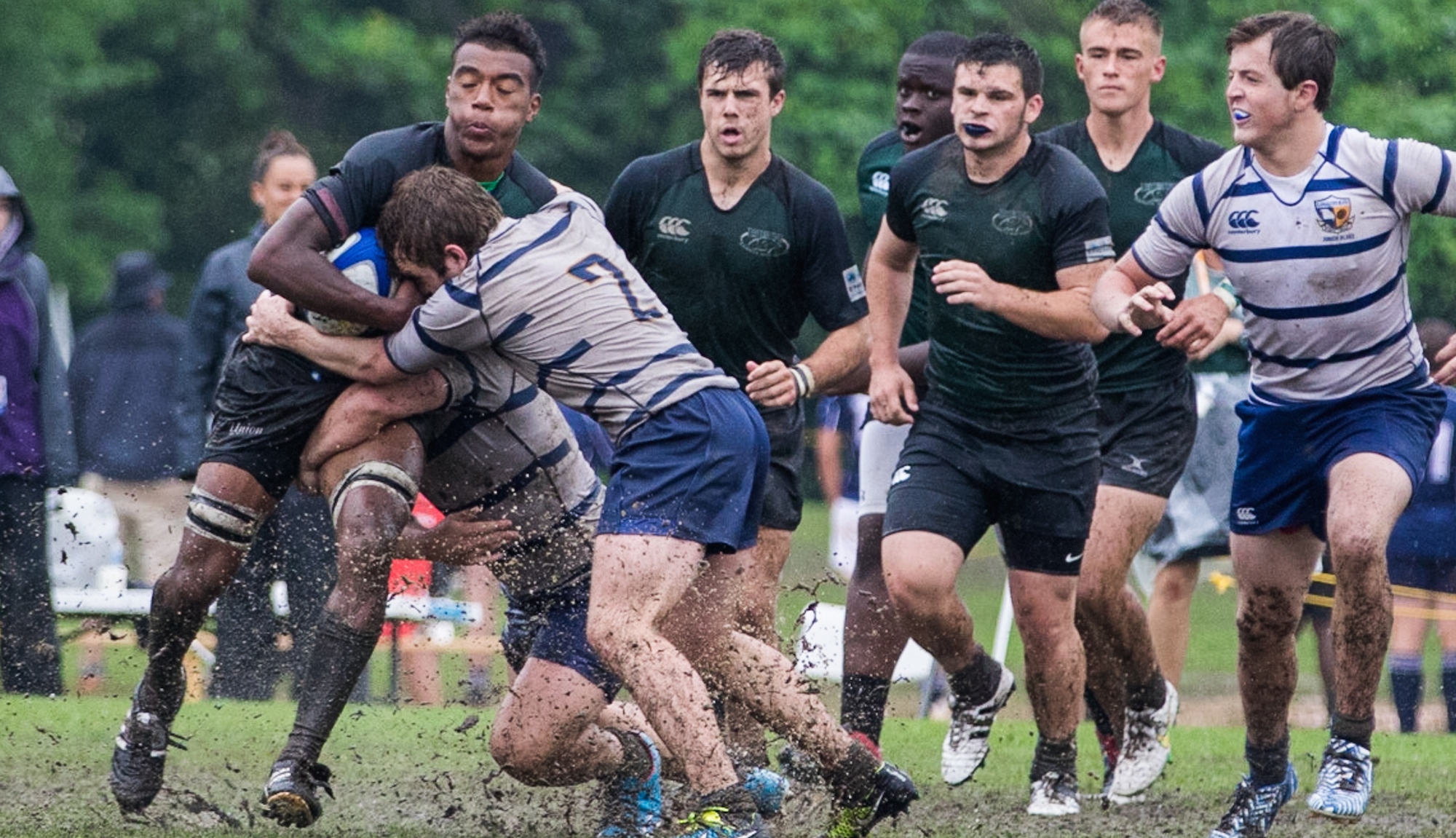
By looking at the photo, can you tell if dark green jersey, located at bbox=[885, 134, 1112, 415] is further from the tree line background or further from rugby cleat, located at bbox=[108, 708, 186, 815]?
the tree line background

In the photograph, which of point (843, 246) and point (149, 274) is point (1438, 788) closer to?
point (843, 246)

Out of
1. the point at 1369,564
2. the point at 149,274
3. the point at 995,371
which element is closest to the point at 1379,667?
the point at 1369,564

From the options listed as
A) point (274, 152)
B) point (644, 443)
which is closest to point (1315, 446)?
point (644, 443)

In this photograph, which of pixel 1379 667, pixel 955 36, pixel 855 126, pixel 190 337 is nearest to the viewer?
pixel 1379 667

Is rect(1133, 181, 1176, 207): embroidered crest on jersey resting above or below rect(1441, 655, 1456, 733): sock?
above

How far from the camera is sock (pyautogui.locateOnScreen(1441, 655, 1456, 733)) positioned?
1050 cm

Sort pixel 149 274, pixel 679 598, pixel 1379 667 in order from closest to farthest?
1. pixel 679 598
2. pixel 1379 667
3. pixel 149 274

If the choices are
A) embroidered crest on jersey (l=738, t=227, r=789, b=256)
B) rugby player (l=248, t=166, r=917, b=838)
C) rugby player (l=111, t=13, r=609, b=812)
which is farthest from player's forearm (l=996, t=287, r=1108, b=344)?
rugby player (l=111, t=13, r=609, b=812)

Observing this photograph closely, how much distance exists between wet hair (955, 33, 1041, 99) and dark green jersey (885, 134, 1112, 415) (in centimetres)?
22

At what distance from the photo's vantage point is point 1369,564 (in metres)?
6.05

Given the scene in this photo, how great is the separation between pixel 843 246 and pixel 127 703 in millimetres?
3806

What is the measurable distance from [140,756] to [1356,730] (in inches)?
145

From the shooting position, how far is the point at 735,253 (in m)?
7.32

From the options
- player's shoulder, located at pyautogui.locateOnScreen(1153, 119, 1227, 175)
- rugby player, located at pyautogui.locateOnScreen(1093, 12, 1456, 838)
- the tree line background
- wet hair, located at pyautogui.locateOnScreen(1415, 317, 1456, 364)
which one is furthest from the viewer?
the tree line background
